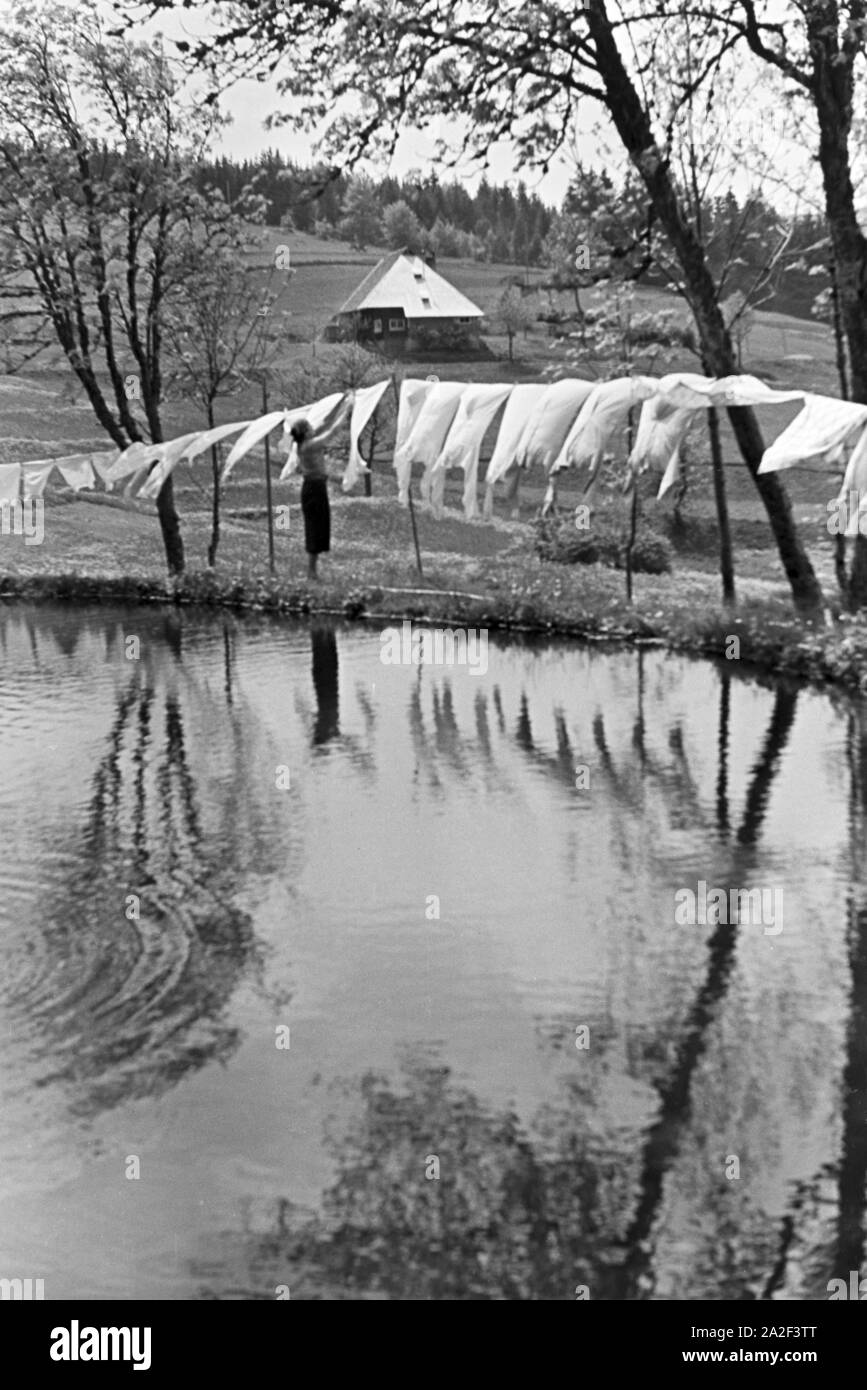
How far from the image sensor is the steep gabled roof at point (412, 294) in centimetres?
8956

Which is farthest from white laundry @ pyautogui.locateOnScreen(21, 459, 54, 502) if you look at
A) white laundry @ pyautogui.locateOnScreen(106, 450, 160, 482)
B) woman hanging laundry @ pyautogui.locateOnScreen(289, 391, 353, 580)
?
woman hanging laundry @ pyautogui.locateOnScreen(289, 391, 353, 580)

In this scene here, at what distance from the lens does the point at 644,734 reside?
14.6 m

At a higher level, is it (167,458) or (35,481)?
(167,458)

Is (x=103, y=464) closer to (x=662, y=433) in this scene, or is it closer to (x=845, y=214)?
(x=662, y=433)

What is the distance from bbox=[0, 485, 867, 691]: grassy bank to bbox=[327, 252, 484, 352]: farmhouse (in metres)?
46.0

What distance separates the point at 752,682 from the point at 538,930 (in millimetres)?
8688

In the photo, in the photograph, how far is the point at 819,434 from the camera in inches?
604

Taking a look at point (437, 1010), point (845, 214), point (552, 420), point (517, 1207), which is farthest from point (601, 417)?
point (517, 1207)

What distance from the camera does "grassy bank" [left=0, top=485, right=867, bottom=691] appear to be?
1866 cm

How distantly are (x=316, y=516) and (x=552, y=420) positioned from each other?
29.2 ft

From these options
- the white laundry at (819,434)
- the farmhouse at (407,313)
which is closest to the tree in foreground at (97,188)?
the white laundry at (819,434)

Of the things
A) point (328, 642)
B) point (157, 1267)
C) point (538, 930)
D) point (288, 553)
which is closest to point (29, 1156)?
point (157, 1267)

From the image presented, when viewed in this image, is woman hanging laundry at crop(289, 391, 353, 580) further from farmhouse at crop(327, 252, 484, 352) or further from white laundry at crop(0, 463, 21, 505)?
farmhouse at crop(327, 252, 484, 352)

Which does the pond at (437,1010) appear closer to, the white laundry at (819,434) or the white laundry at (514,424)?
the white laundry at (819,434)
